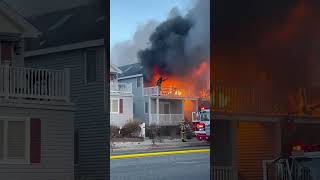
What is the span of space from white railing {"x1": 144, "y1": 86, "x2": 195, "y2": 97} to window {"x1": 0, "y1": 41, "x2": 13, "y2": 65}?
2.65 feet

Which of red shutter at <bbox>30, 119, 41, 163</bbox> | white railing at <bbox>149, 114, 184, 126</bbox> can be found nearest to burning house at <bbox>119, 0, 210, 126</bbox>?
white railing at <bbox>149, 114, 184, 126</bbox>

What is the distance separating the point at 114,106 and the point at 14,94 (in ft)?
1.83

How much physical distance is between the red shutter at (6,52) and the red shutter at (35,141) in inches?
15.7

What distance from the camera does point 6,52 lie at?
11.2 ft

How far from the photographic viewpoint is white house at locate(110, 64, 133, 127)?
3273mm

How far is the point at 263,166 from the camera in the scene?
358cm

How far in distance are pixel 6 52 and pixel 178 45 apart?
100 centimetres

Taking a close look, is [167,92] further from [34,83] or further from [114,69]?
[34,83]

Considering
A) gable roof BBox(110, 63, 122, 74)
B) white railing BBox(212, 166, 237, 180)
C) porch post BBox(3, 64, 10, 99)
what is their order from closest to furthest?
porch post BBox(3, 64, 10, 99) → gable roof BBox(110, 63, 122, 74) → white railing BBox(212, 166, 237, 180)

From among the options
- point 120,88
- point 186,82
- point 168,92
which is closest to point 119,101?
point 120,88

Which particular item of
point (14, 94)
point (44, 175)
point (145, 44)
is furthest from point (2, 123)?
point (145, 44)

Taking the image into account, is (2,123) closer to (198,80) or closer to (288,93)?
(198,80)

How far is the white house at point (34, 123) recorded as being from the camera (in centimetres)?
324

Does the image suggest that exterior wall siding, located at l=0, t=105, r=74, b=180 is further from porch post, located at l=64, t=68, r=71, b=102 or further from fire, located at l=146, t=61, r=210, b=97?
fire, located at l=146, t=61, r=210, b=97
